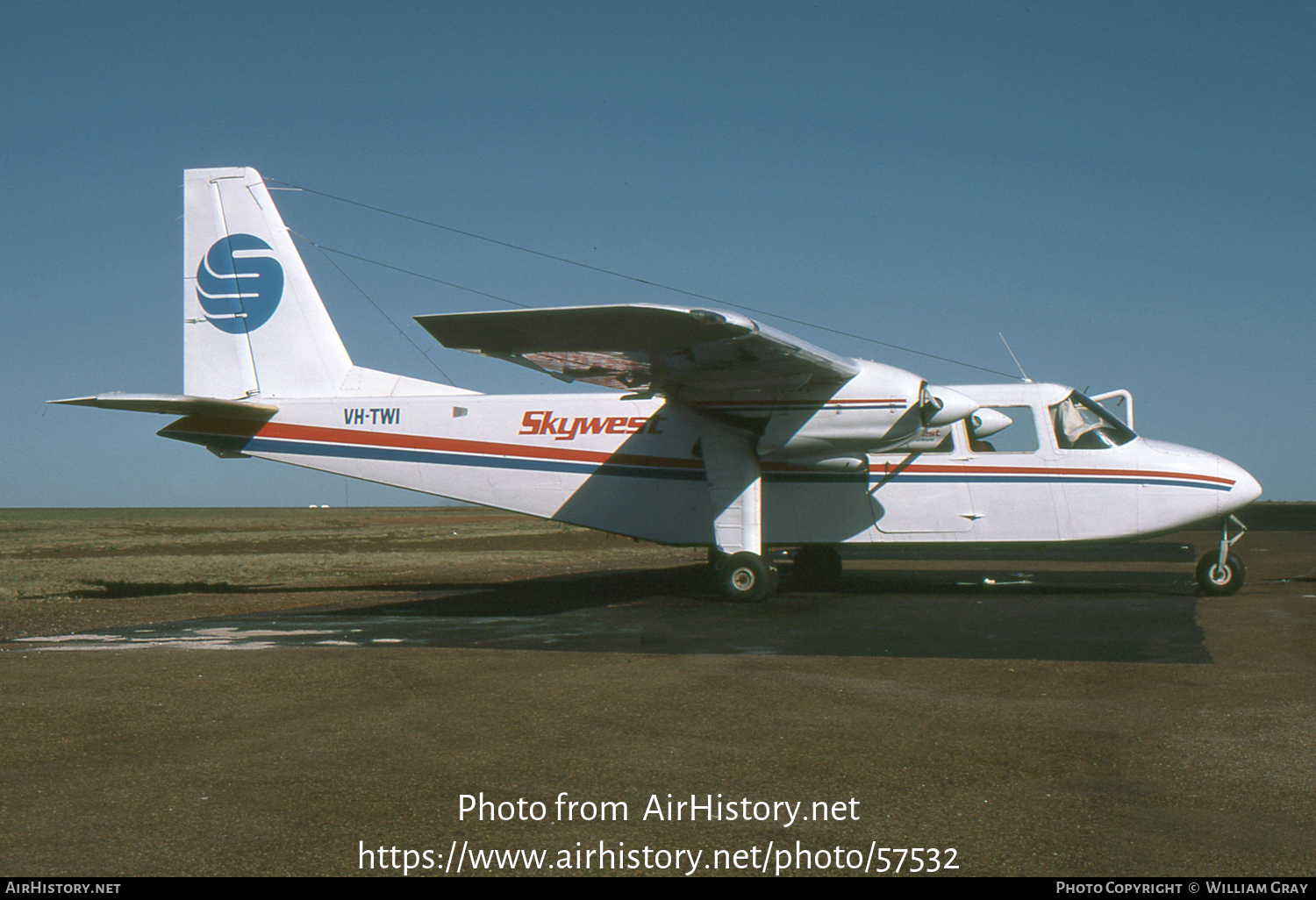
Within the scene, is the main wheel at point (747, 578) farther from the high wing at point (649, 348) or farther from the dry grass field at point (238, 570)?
the dry grass field at point (238, 570)

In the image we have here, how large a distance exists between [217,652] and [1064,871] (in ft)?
25.0

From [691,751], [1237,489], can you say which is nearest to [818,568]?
[1237,489]

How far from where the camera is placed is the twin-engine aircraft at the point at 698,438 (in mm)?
12922

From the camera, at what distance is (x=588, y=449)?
48.7 ft

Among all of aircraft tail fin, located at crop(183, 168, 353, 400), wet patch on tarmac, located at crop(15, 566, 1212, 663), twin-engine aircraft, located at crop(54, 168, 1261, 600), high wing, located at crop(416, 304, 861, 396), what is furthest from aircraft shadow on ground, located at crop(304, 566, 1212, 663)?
aircraft tail fin, located at crop(183, 168, 353, 400)

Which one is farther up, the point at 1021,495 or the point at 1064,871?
the point at 1021,495

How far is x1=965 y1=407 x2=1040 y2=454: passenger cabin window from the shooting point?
45.9 feet

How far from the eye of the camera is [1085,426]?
1387cm

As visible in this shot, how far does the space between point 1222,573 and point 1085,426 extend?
2643 mm

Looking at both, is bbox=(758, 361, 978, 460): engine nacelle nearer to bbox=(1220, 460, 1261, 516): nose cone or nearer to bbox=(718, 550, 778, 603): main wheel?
bbox=(718, 550, 778, 603): main wheel

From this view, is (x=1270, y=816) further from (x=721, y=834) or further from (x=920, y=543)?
(x=920, y=543)

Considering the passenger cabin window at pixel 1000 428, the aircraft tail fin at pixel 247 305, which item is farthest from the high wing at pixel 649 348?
the aircraft tail fin at pixel 247 305

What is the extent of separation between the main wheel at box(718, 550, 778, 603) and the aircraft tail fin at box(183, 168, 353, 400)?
273 inches
